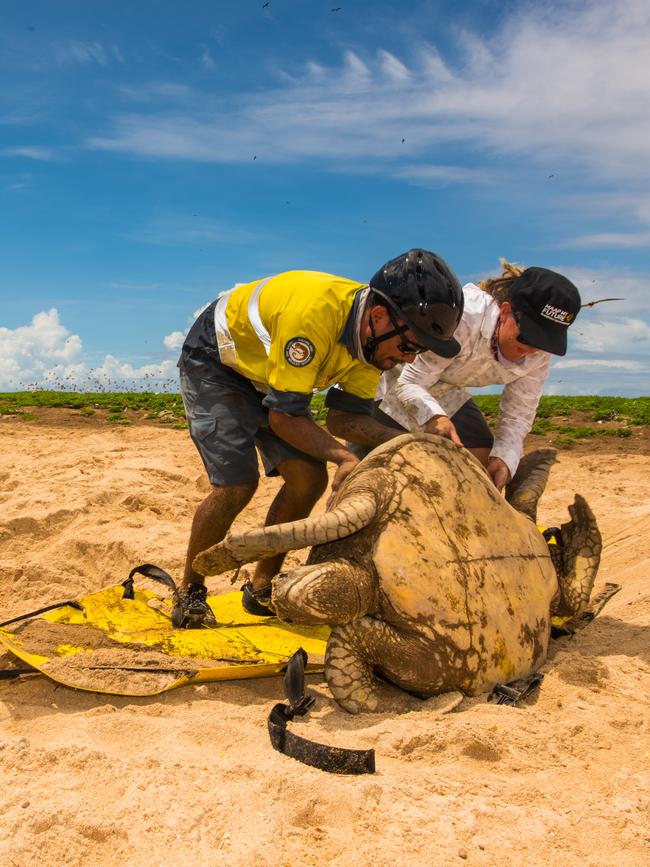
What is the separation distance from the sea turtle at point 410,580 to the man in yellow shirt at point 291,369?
35 centimetres

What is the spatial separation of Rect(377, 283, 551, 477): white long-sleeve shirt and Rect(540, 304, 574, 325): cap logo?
33cm

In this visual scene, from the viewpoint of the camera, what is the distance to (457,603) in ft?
9.02

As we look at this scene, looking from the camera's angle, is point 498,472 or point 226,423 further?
point 498,472

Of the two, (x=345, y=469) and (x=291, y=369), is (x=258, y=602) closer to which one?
(x=345, y=469)

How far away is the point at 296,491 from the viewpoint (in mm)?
3951

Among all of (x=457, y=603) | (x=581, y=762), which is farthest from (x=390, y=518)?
(x=581, y=762)

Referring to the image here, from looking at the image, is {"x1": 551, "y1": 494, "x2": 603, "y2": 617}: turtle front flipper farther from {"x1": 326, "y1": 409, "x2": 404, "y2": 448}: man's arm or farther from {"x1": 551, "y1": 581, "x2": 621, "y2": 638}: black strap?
{"x1": 326, "y1": 409, "x2": 404, "y2": 448}: man's arm

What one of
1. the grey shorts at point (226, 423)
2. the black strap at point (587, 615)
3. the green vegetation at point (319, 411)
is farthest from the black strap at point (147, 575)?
the green vegetation at point (319, 411)

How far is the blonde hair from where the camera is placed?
3.98m

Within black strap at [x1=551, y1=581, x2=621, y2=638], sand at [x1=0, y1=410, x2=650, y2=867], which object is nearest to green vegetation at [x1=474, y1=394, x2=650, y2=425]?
black strap at [x1=551, y1=581, x2=621, y2=638]

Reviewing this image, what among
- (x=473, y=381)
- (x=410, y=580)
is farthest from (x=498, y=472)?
(x=410, y=580)

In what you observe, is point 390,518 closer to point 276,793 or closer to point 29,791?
point 276,793

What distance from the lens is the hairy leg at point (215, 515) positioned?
376 centimetres

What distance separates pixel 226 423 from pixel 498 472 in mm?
1422
